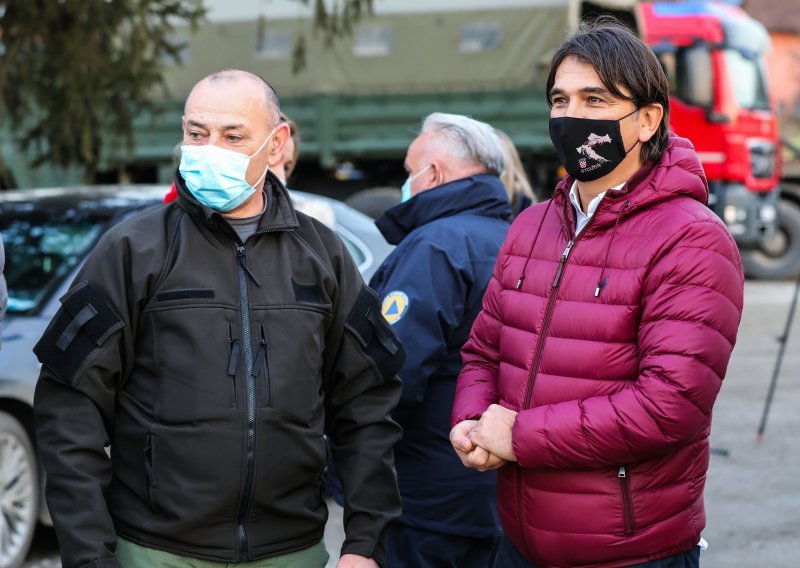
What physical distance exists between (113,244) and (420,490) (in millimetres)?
1413

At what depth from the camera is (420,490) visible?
352 centimetres

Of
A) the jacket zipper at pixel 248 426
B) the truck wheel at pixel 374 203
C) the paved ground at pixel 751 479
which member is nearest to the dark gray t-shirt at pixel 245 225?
the jacket zipper at pixel 248 426

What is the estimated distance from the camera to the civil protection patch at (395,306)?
3.41 meters

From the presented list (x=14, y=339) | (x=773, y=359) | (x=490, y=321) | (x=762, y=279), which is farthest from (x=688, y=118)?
(x=490, y=321)

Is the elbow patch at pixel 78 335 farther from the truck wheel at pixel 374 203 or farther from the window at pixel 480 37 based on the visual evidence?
the window at pixel 480 37

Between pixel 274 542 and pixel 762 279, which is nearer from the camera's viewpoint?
pixel 274 542

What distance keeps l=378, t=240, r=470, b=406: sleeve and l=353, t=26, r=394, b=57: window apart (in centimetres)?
1032

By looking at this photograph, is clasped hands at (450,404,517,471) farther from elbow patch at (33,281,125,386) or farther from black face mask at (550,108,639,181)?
elbow patch at (33,281,125,386)

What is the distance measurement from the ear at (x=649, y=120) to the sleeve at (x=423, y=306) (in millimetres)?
983

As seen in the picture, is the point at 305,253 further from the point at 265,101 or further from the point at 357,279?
the point at 265,101

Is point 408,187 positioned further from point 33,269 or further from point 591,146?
point 33,269

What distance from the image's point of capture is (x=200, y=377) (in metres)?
2.49

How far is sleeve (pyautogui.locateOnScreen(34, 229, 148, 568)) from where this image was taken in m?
2.41

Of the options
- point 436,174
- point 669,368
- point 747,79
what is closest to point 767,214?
point 747,79
